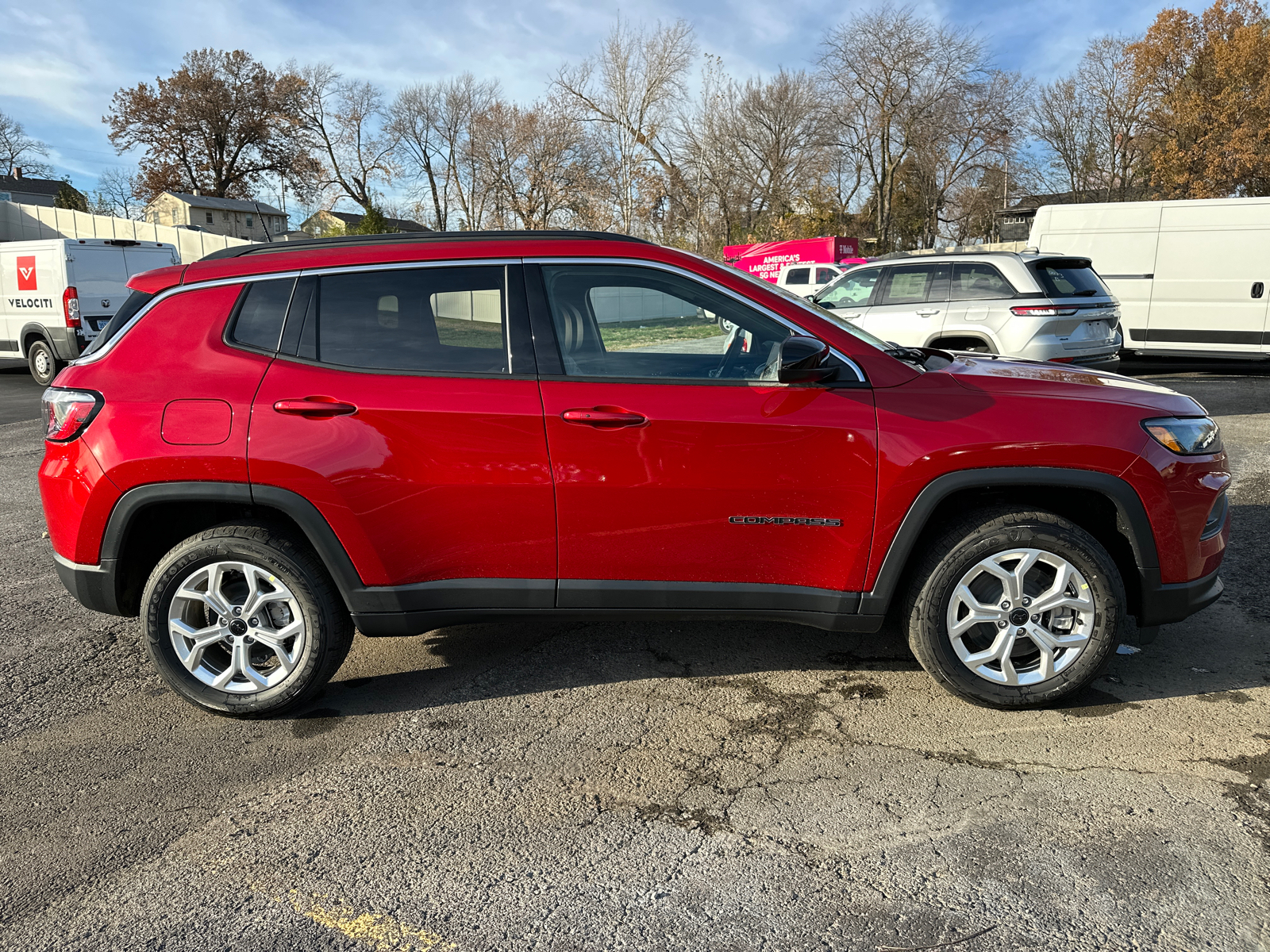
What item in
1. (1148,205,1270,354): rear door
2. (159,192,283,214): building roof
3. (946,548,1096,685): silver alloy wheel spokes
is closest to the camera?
(946,548,1096,685): silver alloy wheel spokes

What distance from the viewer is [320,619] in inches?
132

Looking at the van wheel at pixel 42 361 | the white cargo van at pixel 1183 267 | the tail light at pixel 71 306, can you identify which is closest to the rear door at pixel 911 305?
the white cargo van at pixel 1183 267

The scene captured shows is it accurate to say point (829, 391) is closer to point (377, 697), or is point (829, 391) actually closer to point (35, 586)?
point (377, 697)

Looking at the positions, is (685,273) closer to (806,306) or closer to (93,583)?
(806,306)

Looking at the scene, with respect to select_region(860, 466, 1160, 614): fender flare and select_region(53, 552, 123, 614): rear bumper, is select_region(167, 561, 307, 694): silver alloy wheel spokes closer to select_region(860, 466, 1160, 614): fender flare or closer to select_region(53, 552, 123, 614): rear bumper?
select_region(53, 552, 123, 614): rear bumper

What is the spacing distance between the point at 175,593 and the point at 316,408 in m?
0.92

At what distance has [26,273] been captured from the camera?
46.8ft

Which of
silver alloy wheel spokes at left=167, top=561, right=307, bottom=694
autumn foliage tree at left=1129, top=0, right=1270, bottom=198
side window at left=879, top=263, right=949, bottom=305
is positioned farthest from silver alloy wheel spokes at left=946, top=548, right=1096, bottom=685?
autumn foliage tree at left=1129, top=0, right=1270, bottom=198

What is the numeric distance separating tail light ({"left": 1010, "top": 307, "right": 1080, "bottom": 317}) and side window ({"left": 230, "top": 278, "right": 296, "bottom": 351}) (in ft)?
26.2

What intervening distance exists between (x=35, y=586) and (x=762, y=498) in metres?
4.28

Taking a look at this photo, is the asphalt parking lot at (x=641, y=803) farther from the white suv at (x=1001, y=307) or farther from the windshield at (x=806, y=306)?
the white suv at (x=1001, y=307)

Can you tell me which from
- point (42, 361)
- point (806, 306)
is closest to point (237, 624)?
point (806, 306)

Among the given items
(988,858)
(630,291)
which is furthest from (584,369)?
(988,858)

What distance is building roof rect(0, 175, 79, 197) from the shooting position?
72625mm
